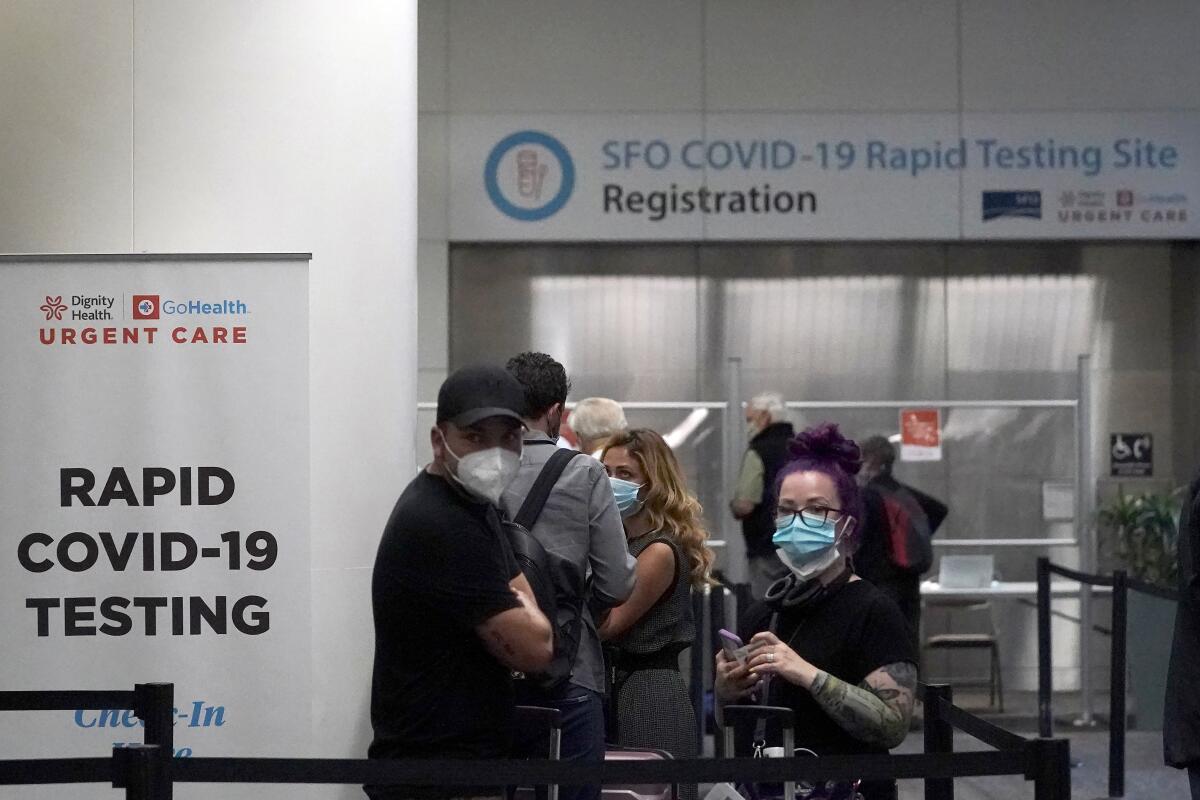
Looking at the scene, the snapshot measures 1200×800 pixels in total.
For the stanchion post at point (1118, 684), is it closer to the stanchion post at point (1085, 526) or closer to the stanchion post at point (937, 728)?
the stanchion post at point (1085, 526)

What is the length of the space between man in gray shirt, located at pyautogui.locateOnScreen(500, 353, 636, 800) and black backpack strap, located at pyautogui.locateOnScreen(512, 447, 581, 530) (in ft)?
0.05

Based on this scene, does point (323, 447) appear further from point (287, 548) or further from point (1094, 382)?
point (1094, 382)

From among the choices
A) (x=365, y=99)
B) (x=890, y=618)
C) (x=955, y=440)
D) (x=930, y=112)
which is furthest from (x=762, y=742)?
(x=930, y=112)

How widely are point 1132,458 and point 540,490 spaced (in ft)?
25.3

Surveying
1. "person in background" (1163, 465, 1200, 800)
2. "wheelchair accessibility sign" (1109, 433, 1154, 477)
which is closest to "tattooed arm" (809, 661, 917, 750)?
"person in background" (1163, 465, 1200, 800)

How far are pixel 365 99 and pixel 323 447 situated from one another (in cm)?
112

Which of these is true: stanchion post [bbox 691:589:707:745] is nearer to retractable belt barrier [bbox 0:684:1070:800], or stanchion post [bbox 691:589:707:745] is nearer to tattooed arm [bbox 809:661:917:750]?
tattooed arm [bbox 809:661:917:750]

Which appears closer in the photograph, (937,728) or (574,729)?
(937,728)

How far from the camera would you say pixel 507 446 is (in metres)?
3.24

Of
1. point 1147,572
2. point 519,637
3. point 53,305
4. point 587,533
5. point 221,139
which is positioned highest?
point 221,139

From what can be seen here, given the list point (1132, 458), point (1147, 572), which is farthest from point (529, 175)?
point (1147, 572)

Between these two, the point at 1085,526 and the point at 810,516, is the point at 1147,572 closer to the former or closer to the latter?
the point at 1085,526

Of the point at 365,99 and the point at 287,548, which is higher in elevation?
the point at 365,99

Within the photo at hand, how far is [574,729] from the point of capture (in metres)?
4.01
